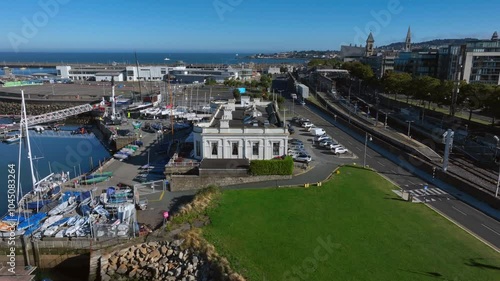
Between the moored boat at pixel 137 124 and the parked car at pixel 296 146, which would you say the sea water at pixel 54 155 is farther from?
the parked car at pixel 296 146

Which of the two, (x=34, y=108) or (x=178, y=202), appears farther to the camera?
(x=34, y=108)

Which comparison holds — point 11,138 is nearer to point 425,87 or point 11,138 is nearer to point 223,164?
point 223,164

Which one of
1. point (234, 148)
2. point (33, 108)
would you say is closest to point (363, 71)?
point (234, 148)

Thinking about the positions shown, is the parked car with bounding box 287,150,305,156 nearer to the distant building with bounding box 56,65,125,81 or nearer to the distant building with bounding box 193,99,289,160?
the distant building with bounding box 193,99,289,160

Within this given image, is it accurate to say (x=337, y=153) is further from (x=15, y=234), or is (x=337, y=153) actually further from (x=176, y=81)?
(x=176, y=81)

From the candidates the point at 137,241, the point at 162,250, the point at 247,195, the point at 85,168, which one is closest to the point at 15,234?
the point at 137,241
